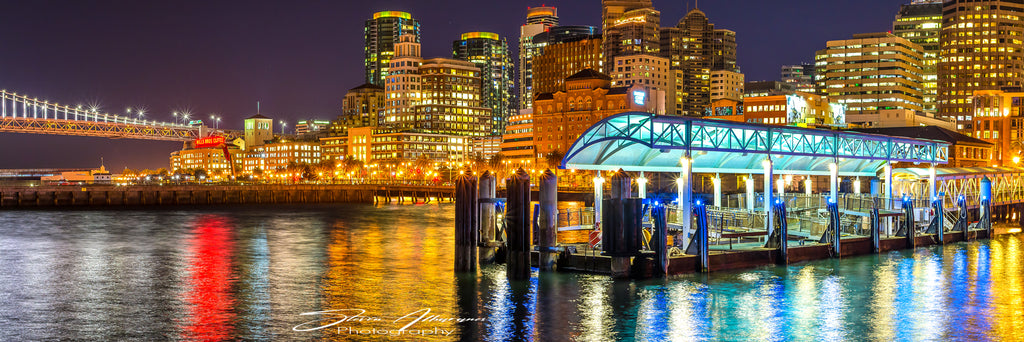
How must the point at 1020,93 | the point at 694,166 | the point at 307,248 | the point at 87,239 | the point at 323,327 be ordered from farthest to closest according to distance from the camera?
the point at 1020,93 < the point at 87,239 < the point at 307,248 < the point at 694,166 < the point at 323,327

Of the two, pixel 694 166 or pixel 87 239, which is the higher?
pixel 694 166

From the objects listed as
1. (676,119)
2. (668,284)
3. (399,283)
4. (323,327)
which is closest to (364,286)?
(399,283)

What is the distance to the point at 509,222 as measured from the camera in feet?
113

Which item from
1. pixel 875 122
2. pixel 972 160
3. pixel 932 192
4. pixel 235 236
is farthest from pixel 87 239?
pixel 875 122

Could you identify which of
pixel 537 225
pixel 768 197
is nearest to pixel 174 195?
pixel 537 225

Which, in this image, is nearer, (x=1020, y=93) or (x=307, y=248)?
(x=307, y=248)

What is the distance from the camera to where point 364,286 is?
37.1 m

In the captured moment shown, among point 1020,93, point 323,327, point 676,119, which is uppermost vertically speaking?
point 1020,93

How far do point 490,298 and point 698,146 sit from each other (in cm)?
1406

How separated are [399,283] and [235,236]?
34.6 meters

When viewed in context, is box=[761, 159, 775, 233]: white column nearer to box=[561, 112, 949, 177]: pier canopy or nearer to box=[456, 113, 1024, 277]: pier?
box=[456, 113, 1024, 277]: pier

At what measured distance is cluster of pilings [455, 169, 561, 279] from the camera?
3412 cm

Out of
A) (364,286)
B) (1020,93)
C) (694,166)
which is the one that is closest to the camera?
(364,286)

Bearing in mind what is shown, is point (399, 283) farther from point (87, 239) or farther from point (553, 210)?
point (87, 239)
